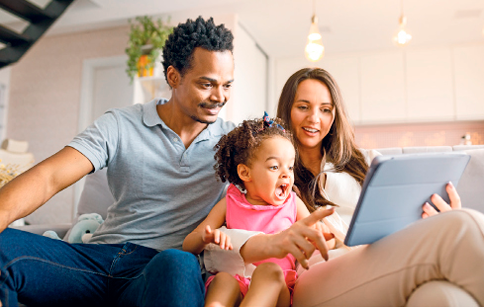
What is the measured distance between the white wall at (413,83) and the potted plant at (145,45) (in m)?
2.24

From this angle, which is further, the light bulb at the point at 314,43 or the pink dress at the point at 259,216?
the light bulb at the point at 314,43

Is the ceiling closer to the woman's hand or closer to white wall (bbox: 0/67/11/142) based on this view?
white wall (bbox: 0/67/11/142)

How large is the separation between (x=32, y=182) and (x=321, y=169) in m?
1.03

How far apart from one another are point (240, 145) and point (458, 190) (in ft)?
2.86

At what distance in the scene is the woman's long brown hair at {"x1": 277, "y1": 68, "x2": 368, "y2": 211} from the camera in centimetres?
156

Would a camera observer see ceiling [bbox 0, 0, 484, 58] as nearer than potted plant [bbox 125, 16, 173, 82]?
Yes

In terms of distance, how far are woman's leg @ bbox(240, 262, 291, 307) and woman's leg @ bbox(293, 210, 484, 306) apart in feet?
0.28

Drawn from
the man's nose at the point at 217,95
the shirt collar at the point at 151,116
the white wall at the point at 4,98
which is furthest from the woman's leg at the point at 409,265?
the white wall at the point at 4,98

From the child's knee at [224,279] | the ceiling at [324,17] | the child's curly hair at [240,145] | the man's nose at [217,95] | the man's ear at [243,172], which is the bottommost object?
the child's knee at [224,279]

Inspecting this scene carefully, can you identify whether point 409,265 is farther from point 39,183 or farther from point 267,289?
point 39,183

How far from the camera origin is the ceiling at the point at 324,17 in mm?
3807

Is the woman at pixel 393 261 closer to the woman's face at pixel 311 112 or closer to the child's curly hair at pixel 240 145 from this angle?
the child's curly hair at pixel 240 145

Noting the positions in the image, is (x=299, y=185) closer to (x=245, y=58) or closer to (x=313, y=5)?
(x=313, y=5)

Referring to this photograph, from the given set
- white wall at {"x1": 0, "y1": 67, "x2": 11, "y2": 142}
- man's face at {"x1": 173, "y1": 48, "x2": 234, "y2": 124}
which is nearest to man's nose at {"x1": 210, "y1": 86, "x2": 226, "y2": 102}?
man's face at {"x1": 173, "y1": 48, "x2": 234, "y2": 124}
